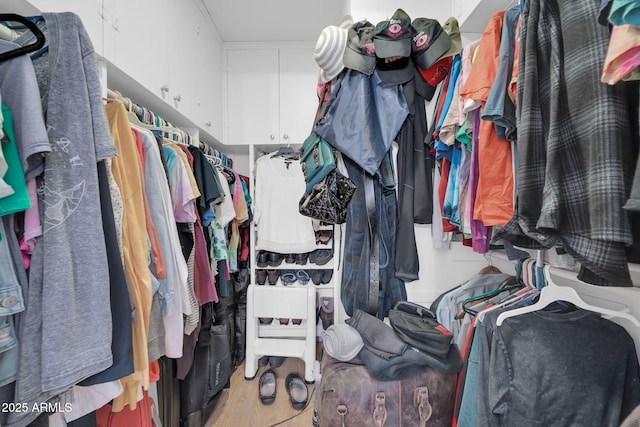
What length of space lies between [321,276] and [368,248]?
2.47 ft

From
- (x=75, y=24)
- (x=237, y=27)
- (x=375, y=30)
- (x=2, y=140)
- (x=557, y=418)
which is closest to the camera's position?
(x=2, y=140)

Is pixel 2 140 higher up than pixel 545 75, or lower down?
lower down

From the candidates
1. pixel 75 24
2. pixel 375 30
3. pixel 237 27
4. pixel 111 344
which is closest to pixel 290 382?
pixel 111 344

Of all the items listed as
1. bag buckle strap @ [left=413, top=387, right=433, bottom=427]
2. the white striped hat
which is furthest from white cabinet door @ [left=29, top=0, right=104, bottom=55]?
bag buckle strap @ [left=413, top=387, right=433, bottom=427]

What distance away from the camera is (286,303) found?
1.92 metres

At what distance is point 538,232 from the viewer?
2.03 feet

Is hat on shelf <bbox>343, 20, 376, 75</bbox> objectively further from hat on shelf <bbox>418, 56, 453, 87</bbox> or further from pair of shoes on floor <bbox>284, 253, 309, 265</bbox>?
pair of shoes on floor <bbox>284, 253, 309, 265</bbox>

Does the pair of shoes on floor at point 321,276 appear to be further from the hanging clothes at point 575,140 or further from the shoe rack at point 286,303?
the hanging clothes at point 575,140

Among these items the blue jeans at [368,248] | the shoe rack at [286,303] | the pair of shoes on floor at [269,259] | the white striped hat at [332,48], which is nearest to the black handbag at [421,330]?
the blue jeans at [368,248]

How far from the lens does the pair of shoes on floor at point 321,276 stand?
2.06 m

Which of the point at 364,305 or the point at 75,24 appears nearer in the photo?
the point at 75,24

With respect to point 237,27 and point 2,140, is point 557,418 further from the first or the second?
point 237,27

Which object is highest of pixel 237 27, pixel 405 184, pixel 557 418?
pixel 237 27

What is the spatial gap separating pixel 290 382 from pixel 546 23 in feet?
6.83
